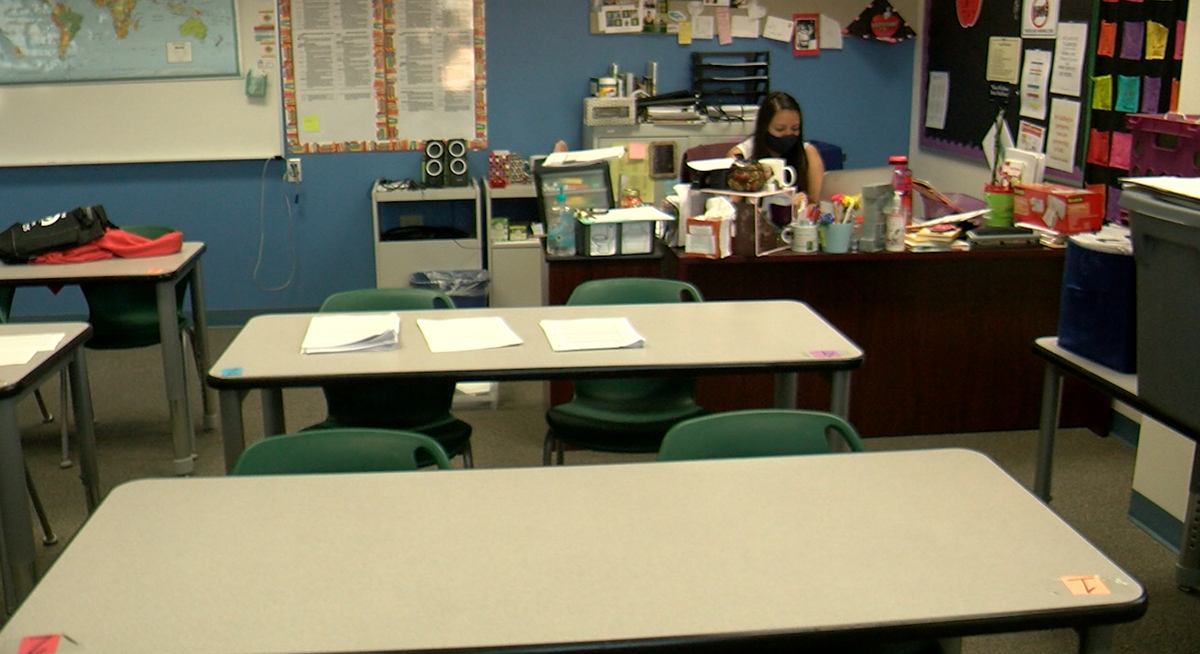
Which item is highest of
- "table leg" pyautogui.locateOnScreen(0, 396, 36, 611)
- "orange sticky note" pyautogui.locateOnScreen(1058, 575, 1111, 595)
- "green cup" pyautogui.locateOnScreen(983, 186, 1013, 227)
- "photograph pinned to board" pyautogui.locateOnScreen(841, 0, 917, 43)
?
"photograph pinned to board" pyautogui.locateOnScreen(841, 0, 917, 43)

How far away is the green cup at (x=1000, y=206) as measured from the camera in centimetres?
425

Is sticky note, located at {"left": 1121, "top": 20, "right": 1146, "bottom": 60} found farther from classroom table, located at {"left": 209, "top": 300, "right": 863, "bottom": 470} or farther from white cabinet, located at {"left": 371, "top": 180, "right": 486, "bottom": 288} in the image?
white cabinet, located at {"left": 371, "top": 180, "right": 486, "bottom": 288}

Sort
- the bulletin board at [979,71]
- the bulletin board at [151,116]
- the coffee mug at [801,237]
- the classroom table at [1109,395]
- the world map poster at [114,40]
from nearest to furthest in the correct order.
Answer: the classroom table at [1109,395]
the coffee mug at [801,237]
the bulletin board at [979,71]
the world map poster at [114,40]
the bulletin board at [151,116]

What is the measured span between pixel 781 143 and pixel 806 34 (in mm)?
1559

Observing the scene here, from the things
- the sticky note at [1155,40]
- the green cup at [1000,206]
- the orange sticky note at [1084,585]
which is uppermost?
the sticky note at [1155,40]

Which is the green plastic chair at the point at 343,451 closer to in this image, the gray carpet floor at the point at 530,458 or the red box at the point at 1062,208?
the gray carpet floor at the point at 530,458

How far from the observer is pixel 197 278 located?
14.0 ft

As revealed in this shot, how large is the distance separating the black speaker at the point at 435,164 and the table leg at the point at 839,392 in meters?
3.51

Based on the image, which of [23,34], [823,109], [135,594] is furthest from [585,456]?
[23,34]

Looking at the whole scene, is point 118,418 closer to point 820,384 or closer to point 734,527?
point 820,384

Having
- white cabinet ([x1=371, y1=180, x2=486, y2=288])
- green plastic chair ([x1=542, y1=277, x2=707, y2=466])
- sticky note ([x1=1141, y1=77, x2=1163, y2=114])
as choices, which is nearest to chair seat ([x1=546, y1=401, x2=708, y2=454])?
green plastic chair ([x1=542, y1=277, x2=707, y2=466])

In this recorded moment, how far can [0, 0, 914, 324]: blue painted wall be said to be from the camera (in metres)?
5.90

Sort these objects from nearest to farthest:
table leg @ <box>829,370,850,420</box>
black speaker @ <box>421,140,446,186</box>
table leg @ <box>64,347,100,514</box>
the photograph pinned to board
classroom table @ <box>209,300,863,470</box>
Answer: classroom table @ <box>209,300,863,470</box>, table leg @ <box>829,370,850,420</box>, table leg @ <box>64,347,100,514</box>, black speaker @ <box>421,140,446,186</box>, the photograph pinned to board

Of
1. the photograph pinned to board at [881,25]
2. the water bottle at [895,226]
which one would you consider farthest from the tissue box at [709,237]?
the photograph pinned to board at [881,25]
